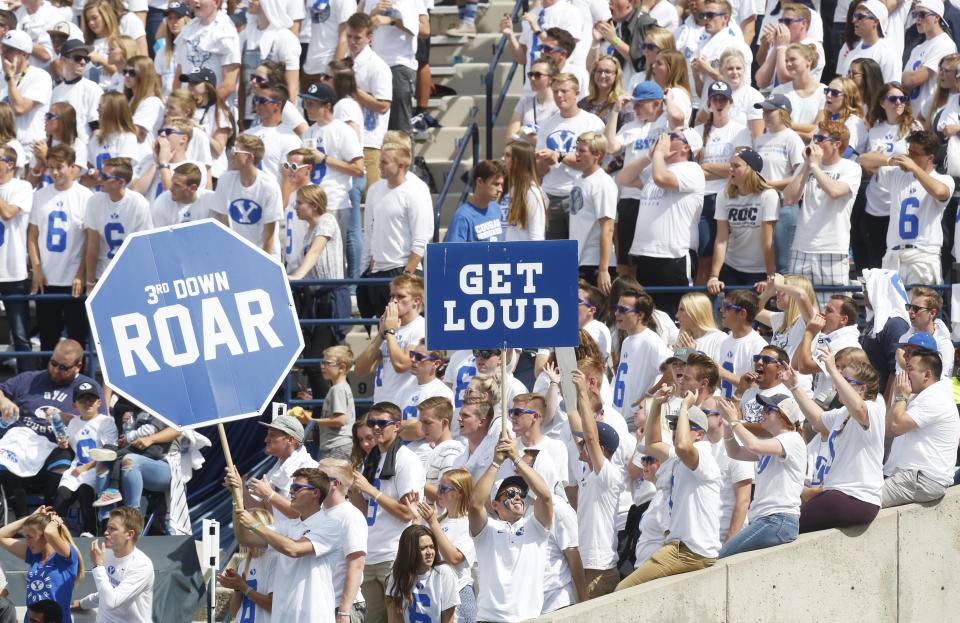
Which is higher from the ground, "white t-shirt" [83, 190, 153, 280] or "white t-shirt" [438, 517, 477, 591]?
"white t-shirt" [83, 190, 153, 280]

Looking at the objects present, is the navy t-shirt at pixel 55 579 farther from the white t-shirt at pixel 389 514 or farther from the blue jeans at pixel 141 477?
the white t-shirt at pixel 389 514

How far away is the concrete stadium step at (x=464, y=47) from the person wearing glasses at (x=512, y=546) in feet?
29.2

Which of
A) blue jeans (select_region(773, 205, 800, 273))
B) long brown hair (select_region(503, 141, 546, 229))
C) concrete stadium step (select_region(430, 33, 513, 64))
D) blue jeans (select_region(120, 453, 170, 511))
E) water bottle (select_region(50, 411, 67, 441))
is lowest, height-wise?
blue jeans (select_region(120, 453, 170, 511))

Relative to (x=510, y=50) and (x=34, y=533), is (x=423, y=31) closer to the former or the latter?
(x=510, y=50)

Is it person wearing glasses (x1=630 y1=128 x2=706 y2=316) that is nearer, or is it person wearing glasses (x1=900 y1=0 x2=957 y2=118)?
person wearing glasses (x1=630 y1=128 x2=706 y2=316)

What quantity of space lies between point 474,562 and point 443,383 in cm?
221

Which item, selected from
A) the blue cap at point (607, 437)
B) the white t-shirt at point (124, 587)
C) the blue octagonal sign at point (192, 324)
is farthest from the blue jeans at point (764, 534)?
the white t-shirt at point (124, 587)

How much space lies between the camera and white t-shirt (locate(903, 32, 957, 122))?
46.5 feet

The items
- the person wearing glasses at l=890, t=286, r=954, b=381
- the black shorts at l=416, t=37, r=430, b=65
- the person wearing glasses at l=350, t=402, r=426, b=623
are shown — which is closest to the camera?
the person wearing glasses at l=350, t=402, r=426, b=623

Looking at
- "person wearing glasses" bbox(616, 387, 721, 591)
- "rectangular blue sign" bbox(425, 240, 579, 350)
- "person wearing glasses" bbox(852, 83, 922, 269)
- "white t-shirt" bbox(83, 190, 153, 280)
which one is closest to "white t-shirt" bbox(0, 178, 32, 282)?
"white t-shirt" bbox(83, 190, 153, 280)

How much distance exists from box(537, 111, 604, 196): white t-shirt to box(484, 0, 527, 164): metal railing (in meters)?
1.63

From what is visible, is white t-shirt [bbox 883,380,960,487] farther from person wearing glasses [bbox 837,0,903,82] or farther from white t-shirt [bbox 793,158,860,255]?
person wearing glasses [bbox 837,0,903,82]

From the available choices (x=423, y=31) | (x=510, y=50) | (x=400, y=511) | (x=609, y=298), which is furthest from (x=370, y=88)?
(x=400, y=511)

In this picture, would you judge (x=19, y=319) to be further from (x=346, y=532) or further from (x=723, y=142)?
(x=723, y=142)
